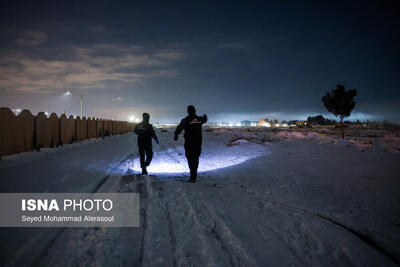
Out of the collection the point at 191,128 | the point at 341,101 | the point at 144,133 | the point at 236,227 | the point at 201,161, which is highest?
the point at 341,101

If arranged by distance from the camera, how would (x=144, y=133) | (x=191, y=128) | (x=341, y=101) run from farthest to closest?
(x=341, y=101) < (x=144, y=133) < (x=191, y=128)

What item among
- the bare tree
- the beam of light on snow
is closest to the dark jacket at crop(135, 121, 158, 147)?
the beam of light on snow

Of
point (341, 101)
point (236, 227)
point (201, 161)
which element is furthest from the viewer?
point (341, 101)

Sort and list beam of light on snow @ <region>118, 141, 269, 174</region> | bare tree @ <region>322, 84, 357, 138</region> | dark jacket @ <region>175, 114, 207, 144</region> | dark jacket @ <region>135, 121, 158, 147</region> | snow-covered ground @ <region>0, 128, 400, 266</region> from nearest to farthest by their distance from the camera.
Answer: snow-covered ground @ <region>0, 128, 400, 266</region> < dark jacket @ <region>175, 114, 207, 144</region> < dark jacket @ <region>135, 121, 158, 147</region> < beam of light on snow @ <region>118, 141, 269, 174</region> < bare tree @ <region>322, 84, 357, 138</region>

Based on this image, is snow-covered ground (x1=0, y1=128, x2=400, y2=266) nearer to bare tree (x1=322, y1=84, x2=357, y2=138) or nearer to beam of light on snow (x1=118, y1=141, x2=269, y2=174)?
beam of light on snow (x1=118, y1=141, x2=269, y2=174)

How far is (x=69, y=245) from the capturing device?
2.56 metres

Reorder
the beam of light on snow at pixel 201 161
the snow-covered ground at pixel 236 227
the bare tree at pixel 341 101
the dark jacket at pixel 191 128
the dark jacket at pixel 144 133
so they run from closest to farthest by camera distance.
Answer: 1. the snow-covered ground at pixel 236 227
2. the dark jacket at pixel 191 128
3. the dark jacket at pixel 144 133
4. the beam of light on snow at pixel 201 161
5. the bare tree at pixel 341 101

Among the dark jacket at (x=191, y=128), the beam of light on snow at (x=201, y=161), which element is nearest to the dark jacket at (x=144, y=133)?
the beam of light on snow at (x=201, y=161)

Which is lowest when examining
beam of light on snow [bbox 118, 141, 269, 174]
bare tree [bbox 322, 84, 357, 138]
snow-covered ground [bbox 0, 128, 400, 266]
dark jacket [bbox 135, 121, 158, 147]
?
beam of light on snow [bbox 118, 141, 269, 174]

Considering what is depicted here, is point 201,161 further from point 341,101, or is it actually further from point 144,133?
point 341,101

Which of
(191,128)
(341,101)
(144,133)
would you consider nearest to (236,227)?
(191,128)

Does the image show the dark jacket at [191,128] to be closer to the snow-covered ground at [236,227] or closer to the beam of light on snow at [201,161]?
the snow-covered ground at [236,227]

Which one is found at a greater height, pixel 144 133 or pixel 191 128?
pixel 191 128

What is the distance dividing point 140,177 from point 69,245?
11.6ft
